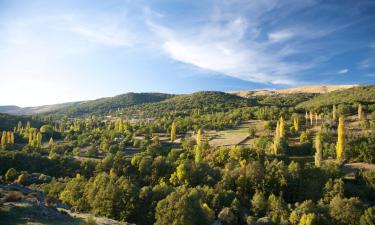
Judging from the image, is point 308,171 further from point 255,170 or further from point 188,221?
point 188,221

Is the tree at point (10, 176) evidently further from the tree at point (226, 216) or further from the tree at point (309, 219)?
the tree at point (309, 219)

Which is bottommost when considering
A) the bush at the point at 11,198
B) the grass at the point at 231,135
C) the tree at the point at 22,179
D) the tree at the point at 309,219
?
the tree at the point at 309,219

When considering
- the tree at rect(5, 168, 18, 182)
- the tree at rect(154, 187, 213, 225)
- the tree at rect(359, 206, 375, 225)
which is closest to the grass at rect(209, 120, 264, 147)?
the tree at rect(359, 206, 375, 225)

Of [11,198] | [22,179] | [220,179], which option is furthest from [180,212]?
[22,179]

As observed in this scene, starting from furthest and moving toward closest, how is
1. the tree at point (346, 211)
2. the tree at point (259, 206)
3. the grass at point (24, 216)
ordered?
the tree at point (259, 206)
the tree at point (346, 211)
the grass at point (24, 216)

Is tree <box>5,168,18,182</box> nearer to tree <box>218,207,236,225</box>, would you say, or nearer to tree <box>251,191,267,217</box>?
tree <box>218,207,236,225</box>

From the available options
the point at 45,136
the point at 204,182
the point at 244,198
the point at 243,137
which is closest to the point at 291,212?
the point at 244,198

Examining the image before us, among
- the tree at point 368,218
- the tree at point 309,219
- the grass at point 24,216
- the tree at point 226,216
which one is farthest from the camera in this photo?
the tree at point 226,216

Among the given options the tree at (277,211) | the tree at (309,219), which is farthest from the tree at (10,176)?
the tree at (309,219)

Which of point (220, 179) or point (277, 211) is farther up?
point (220, 179)

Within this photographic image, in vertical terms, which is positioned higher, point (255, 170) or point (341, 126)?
point (341, 126)

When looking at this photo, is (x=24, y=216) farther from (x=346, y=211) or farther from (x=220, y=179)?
(x=346, y=211)
